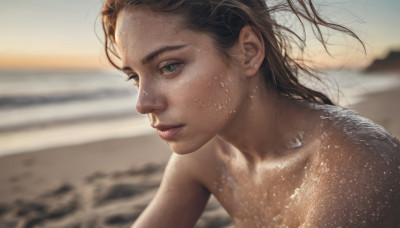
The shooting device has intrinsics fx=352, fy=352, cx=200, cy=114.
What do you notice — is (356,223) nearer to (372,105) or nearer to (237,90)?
(237,90)

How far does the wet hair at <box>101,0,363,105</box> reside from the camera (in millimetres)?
1412

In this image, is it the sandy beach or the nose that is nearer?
the nose

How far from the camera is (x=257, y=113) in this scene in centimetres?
160

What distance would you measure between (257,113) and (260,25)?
1.27ft

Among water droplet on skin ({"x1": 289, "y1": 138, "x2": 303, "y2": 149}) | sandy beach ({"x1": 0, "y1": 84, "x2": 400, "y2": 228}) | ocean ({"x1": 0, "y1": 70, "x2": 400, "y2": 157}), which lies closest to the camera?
water droplet on skin ({"x1": 289, "y1": 138, "x2": 303, "y2": 149})

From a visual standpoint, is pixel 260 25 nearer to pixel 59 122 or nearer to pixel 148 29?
pixel 148 29

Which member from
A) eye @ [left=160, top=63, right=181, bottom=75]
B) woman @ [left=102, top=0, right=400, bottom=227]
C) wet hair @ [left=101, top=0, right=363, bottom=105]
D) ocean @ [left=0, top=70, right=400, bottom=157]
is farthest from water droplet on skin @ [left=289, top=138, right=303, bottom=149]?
ocean @ [left=0, top=70, right=400, bottom=157]

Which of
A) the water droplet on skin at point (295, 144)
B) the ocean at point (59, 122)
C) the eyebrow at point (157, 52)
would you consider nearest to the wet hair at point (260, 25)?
the eyebrow at point (157, 52)

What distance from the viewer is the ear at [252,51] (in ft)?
4.91

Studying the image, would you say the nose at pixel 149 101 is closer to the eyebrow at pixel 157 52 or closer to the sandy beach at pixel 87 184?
the eyebrow at pixel 157 52

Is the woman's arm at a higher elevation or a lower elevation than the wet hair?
lower

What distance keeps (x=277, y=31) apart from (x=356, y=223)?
2.96 feet

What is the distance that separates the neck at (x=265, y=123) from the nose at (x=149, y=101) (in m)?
0.38

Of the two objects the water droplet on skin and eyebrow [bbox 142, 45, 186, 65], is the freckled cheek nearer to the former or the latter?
eyebrow [bbox 142, 45, 186, 65]
